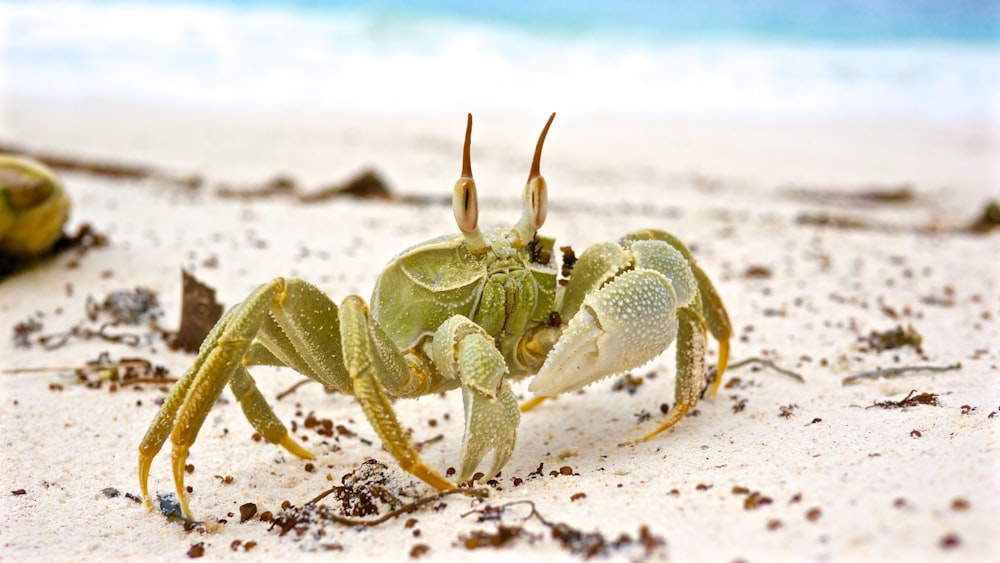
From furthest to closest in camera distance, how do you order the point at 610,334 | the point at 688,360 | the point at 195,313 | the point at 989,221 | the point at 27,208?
the point at 989,221 < the point at 27,208 < the point at 195,313 < the point at 688,360 < the point at 610,334

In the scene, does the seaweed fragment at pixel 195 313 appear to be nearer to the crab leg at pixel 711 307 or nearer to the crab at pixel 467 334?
the crab at pixel 467 334

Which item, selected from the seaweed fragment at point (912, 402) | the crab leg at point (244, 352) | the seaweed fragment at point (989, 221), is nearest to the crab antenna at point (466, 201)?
the crab leg at point (244, 352)

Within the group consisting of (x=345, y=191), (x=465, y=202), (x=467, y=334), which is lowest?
(x=345, y=191)

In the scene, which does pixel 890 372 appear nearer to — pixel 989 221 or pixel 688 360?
pixel 688 360

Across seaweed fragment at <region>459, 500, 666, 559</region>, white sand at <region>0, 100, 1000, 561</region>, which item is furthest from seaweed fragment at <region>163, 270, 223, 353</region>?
seaweed fragment at <region>459, 500, 666, 559</region>

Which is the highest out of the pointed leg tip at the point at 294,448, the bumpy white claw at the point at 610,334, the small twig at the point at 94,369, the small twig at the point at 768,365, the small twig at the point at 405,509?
the bumpy white claw at the point at 610,334

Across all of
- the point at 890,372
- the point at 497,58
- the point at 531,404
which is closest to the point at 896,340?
the point at 890,372

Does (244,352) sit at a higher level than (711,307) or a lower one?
lower
